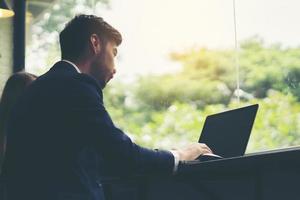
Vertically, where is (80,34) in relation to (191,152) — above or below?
above

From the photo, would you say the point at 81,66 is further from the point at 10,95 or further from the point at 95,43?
the point at 10,95

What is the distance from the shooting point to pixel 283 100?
256cm

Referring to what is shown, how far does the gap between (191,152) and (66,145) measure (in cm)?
51

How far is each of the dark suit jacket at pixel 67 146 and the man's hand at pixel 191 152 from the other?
12 centimetres

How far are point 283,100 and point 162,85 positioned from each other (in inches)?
36.6

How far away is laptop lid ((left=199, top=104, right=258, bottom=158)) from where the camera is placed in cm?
209

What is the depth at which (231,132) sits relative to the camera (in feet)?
7.19

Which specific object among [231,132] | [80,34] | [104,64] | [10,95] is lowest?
[10,95]

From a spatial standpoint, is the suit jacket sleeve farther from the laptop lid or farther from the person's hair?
the person's hair

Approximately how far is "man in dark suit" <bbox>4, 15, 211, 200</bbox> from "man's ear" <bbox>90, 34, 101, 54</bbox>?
0.17m

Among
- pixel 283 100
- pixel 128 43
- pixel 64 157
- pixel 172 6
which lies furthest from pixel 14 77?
pixel 283 100

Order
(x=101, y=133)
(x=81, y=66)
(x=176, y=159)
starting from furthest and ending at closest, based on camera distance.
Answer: (x=81, y=66) → (x=176, y=159) → (x=101, y=133)

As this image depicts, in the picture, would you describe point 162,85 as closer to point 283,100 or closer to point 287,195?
point 283,100

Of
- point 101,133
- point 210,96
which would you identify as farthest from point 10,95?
point 101,133
